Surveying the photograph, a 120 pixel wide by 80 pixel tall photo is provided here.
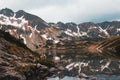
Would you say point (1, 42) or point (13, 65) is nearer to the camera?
point (13, 65)

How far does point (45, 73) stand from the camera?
12688 cm

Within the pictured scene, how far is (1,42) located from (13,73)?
113 feet

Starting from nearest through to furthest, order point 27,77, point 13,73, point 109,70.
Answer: point 13,73, point 27,77, point 109,70

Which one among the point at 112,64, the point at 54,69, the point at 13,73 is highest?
the point at 112,64

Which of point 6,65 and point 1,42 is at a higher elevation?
point 1,42

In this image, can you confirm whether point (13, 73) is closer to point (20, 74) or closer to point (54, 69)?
point (20, 74)

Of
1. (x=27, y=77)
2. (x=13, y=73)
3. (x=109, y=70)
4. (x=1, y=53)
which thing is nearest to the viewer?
(x=13, y=73)

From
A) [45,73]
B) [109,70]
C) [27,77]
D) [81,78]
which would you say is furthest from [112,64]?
[27,77]

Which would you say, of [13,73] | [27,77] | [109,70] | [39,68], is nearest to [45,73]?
[39,68]

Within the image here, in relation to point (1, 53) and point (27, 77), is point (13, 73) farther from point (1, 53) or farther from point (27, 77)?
point (1, 53)

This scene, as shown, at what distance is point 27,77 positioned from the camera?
380ft

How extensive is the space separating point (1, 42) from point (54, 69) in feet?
84.4

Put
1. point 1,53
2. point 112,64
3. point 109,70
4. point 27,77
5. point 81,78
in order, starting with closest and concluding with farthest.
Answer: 1. point 27,77
2. point 1,53
3. point 81,78
4. point 109,70
5. point 112,64

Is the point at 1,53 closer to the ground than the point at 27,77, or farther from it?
farther from it
